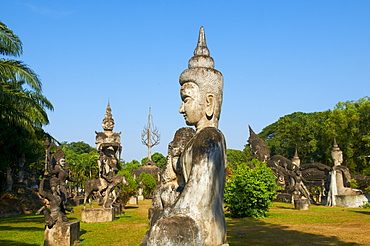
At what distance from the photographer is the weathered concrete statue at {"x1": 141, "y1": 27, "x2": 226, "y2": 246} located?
2.79 m

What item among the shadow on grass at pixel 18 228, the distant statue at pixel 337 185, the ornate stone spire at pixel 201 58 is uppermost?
the ornate stone spire at pixel 201 58

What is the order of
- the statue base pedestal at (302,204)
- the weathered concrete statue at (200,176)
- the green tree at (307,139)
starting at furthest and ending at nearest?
the green tree at (307,139) < the statue base pedestal at (302,204) < the weathered concrete statue at (200,176)

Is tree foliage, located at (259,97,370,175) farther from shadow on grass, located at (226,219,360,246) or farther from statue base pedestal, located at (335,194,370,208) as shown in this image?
shadow on grass, located at (226,219,360,246)

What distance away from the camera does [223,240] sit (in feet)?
10.3

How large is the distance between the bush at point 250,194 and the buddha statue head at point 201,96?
14.4 m

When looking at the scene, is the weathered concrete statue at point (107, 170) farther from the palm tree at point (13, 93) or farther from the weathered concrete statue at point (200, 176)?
the weathered concrete statue at point (200, 176)

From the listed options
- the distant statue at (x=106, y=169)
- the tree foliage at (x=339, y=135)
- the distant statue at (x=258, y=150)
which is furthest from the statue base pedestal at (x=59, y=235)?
the tree foliage at (x=339, y=135)

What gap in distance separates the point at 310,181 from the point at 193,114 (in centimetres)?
3379

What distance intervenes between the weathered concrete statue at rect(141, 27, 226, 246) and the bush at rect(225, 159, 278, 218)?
14.4 metres

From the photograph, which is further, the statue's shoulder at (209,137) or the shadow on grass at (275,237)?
the shadow on grass at (275,237)

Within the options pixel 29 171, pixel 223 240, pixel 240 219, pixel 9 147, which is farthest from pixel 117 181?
pixel 223 240

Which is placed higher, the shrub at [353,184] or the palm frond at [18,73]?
the palm frond at [18,73]

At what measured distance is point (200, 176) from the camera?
3002 millimetres

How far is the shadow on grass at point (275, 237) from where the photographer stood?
10273 millimetres
